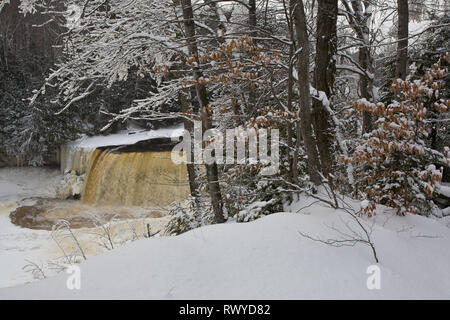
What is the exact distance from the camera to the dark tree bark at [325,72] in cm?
499

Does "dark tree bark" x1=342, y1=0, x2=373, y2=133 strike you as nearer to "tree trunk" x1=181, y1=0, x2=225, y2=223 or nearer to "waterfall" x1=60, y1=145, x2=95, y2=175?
"tree trunk" x1=181, y1=0, x2=225, y2=223

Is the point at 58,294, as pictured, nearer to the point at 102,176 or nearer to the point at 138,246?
the point at 138,246

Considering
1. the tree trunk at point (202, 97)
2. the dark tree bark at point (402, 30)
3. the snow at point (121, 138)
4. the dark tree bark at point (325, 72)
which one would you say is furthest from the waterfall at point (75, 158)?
the dark tree bark at point (402, 30)

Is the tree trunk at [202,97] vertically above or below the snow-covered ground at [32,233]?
above

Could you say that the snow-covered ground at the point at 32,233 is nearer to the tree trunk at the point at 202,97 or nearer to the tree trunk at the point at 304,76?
the tree trunk at the point at 202,97

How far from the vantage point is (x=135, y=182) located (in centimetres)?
1251

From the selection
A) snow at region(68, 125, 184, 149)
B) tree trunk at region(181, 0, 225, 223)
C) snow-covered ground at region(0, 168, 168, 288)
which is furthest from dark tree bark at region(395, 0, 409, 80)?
snow at region(68, 125, 184, 149)

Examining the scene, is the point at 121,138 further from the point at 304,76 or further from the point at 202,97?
the point at 304,76

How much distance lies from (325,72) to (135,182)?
30.4ft

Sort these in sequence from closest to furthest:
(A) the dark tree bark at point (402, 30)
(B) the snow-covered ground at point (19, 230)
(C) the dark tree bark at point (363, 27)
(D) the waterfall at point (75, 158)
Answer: (A) the dark tree bark at point (402, 30), (C) the dark tree bark at point (363, 27), (B) the snow-covered ground at point (19, 230), (D) the waterfall at point (75, 158)

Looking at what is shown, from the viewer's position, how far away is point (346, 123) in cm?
636

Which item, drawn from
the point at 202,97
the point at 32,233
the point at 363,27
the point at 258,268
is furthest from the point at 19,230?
the point at 363,27

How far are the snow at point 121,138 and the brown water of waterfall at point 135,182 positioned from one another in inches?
93.1
